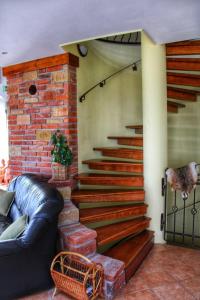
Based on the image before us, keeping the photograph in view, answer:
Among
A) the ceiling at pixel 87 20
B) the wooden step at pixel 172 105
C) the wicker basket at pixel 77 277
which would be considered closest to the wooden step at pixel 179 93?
the wooden step at pixel 172 105

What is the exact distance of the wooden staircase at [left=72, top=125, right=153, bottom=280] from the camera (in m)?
3.04

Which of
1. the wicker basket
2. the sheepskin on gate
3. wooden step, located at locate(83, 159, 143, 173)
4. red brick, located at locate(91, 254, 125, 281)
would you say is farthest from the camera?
wooden step, located at locate(83, 159, 143, 173)

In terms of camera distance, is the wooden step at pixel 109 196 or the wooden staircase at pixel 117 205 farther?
the wooden step at pixel 109 196

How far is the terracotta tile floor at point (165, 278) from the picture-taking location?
233 centimetres

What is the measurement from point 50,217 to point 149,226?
162 centimetres

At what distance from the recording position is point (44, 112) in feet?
12.6

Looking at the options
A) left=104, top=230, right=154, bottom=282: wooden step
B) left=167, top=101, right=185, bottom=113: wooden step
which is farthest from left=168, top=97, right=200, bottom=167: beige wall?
left=104, top=230, right=154, bottom=282: wooden step

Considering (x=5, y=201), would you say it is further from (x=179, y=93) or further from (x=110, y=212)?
(x=179, y=93)

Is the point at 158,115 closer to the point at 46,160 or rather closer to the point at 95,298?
the point at 46,160

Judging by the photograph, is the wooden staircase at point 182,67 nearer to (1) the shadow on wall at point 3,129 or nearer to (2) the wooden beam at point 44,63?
(2) the wooden beam at point 44,63

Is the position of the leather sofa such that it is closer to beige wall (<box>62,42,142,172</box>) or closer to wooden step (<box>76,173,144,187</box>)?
wooden step (<box>76,173,144,187</box>)

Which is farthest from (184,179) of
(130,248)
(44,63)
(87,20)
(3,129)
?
(3,129)

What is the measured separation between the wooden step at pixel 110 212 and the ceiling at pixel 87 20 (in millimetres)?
2048

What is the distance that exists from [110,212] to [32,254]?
1.23 meters
